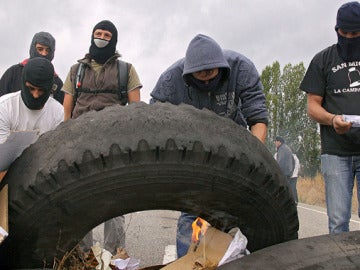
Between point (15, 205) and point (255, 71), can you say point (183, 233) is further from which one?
point (15, 205)

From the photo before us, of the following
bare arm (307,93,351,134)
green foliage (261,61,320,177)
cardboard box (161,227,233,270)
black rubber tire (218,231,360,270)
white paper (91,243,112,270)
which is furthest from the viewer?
green foliage (261,61,320,177)

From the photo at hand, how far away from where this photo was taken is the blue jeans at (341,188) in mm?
3576

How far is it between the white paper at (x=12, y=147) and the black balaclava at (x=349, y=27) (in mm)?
2470

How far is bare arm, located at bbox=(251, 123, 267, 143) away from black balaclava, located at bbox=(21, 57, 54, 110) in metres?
1.44

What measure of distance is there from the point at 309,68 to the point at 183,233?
→ 5.24 ft

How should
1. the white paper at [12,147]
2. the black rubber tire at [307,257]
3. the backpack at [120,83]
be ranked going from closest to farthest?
the black rubber tire at [307,257] < the white paper at [12,147] < the backpack at [120,83]

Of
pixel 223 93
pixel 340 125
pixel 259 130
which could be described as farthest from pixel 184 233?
pixel 340 125

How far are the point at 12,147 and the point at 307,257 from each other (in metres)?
1.22

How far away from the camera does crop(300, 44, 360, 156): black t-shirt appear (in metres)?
3.62

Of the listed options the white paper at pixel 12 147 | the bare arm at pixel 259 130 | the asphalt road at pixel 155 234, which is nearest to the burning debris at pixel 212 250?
the white paper at pixel 12 147

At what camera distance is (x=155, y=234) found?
746 centimetres

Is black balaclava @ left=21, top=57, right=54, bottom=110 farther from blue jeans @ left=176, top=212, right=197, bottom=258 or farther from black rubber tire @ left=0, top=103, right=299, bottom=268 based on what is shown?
black rubber tire @ left=0, top=103, right=299, bottom=268

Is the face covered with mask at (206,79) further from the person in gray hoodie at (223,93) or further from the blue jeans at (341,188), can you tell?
the blue jeans at (341,188)

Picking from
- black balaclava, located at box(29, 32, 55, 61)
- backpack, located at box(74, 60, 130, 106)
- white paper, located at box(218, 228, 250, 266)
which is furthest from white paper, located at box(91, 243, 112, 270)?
black balaclava, located at box(29, 32, 55, 61)
